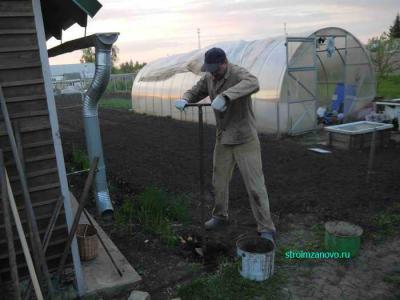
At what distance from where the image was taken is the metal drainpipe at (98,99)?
11.5 feet

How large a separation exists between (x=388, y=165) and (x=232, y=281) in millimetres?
4970

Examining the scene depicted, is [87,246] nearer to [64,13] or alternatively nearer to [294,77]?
[64,13]

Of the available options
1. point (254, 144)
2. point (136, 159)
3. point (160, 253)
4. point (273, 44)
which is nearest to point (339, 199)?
point (254, 144)

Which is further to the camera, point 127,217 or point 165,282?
point 127,217

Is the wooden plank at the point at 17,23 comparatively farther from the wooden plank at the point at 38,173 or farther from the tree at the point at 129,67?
the tree at the point at 129,67

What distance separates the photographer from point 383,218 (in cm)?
484

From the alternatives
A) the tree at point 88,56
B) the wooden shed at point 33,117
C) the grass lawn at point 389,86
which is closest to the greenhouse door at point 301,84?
the grass lawn at point 389,86

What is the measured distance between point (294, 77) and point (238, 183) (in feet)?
17.1

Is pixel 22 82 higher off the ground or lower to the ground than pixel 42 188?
higher

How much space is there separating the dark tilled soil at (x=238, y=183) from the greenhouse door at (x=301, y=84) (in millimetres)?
876

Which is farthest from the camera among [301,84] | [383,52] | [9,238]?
[383,52]

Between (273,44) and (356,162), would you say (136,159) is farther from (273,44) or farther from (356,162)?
(273,44)

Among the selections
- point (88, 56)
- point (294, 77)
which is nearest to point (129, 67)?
point (88, 56)

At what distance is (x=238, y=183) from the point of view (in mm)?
6492
